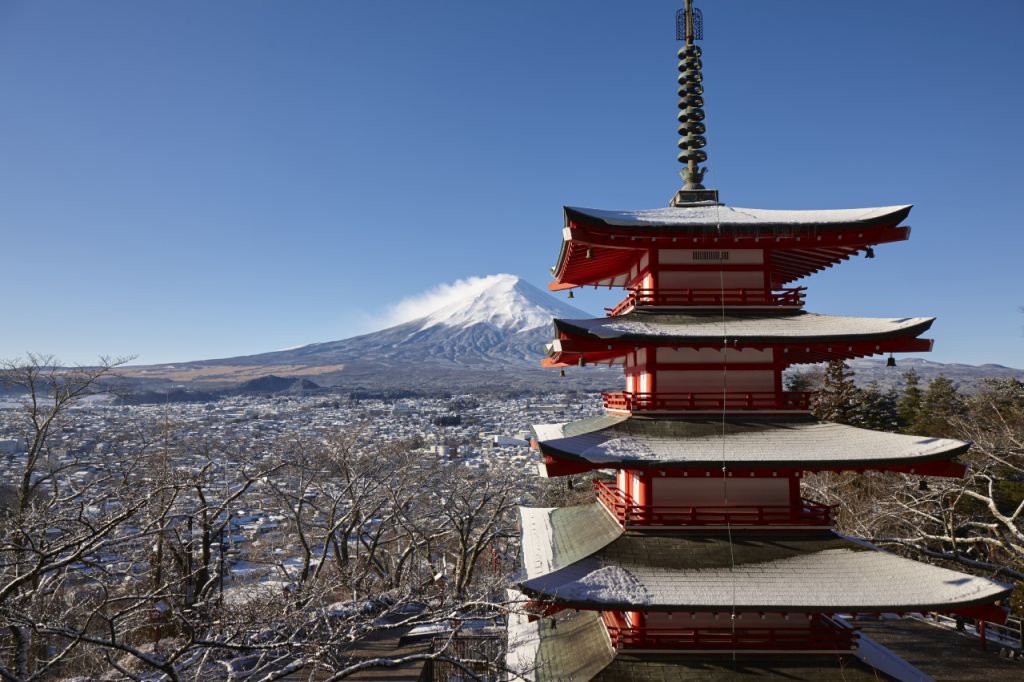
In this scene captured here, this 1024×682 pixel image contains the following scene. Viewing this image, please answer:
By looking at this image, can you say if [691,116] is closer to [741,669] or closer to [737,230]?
[737,230]

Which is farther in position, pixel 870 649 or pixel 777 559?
pixel 870 649

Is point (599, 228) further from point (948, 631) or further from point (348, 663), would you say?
point (948, 631)

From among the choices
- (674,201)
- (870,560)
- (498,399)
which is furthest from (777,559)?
(498,399)

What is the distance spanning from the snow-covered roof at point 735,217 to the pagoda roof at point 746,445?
3360 millimetres

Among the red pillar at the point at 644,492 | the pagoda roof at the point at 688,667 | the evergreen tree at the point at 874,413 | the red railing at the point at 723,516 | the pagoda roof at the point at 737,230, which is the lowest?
the pagoda roof at the point at 688,667

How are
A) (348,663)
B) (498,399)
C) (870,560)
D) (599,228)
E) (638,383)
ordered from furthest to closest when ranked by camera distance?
(498,399) < (348,663) < (638,383) < (599,228) < (870,560)

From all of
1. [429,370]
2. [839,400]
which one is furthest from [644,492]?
[429,370]

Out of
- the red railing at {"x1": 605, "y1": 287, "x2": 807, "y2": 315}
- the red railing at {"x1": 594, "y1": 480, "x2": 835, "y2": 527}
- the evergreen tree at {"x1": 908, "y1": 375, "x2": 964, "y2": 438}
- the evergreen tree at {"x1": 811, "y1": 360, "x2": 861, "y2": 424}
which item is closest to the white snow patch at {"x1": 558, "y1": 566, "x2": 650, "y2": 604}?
the red railing at {"x1": 594, "y1": 480, "x2": 835, "y2": 527}

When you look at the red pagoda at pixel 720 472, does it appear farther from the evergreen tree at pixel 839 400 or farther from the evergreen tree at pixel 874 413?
the evergreen tree at pixel 874 413

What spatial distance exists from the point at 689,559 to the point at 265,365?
21099 centimetres

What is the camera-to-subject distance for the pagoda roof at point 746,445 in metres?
8.33

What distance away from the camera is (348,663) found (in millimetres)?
15234

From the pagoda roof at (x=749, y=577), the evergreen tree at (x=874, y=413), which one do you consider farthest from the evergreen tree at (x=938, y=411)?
the pagoda roof at (x=749, y=577)

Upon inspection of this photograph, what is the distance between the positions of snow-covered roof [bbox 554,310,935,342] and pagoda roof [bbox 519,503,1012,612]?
10.8 ft
